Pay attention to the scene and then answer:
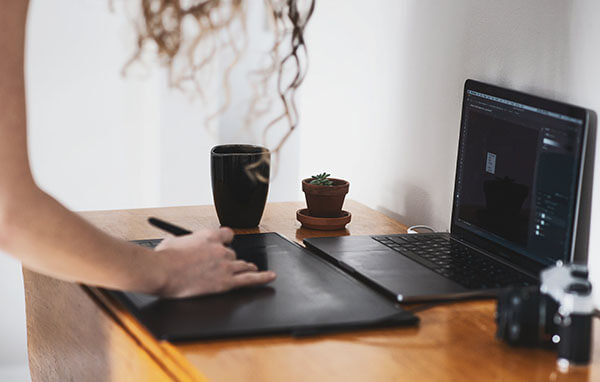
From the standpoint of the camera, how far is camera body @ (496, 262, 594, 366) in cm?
86

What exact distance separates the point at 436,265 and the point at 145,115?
6.92 feet

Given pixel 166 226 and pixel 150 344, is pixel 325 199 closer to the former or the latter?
pixel 166 226

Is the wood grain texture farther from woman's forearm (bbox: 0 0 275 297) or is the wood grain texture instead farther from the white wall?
Result: the white wall

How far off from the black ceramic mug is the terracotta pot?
0.10 meters

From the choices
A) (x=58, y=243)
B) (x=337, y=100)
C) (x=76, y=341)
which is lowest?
(x=76, y=341)

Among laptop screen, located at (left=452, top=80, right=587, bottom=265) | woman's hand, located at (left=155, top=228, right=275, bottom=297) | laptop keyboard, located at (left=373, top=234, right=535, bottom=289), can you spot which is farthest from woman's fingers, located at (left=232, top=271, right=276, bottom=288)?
laptop screen, located at (left=452, top=80, right=587, bottom=265)

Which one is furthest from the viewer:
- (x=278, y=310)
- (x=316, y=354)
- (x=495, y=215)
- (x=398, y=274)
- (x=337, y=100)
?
(x=337, y=100)

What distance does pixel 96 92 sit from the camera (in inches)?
113

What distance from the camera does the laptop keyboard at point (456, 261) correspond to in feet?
3.76

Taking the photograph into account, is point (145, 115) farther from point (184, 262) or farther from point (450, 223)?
point (184, 262)

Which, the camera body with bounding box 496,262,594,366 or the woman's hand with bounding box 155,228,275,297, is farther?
the woman's hand with bounding box 155,228,275,297

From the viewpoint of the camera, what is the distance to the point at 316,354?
898 millimetres

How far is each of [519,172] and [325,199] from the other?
1.46 ft

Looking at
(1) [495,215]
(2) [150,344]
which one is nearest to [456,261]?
(1) [495,215]
